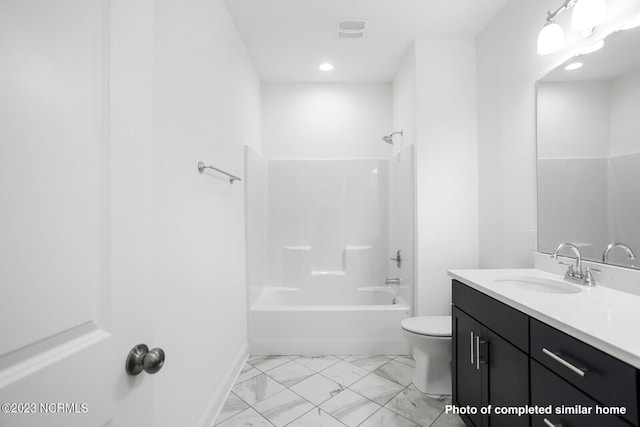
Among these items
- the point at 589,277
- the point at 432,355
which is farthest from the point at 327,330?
the point at 589,277

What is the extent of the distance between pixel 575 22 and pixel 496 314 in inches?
56.1

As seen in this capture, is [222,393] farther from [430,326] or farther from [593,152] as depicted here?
[593,152]

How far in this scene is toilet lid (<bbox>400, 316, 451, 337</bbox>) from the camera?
1.97m

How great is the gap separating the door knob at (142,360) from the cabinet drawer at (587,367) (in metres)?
1.10

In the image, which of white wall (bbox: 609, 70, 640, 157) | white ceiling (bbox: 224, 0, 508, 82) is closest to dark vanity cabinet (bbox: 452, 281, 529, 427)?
white wall (bbox: 609, 70, 640, 157)

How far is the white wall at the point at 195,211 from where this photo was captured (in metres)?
1.28

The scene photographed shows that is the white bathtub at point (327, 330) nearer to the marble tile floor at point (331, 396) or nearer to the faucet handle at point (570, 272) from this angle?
the marble tile floor at point (331, 396)

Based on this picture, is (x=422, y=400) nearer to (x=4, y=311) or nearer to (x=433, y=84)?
(x=4, y=311)

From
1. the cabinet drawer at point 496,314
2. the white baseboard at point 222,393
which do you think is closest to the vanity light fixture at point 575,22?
the cabinet drawer at point 496,314

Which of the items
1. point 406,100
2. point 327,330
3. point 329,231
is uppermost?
point 406,100

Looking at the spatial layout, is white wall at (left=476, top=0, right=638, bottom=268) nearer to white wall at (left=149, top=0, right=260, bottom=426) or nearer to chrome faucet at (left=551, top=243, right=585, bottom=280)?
chrome faucet at (left=551, top=243, right=585, bottom=280)

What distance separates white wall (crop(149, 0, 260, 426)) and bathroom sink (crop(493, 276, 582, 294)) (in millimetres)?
1564

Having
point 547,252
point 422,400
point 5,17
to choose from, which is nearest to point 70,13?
point 5,17

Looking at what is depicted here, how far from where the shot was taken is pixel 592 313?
102 cm
